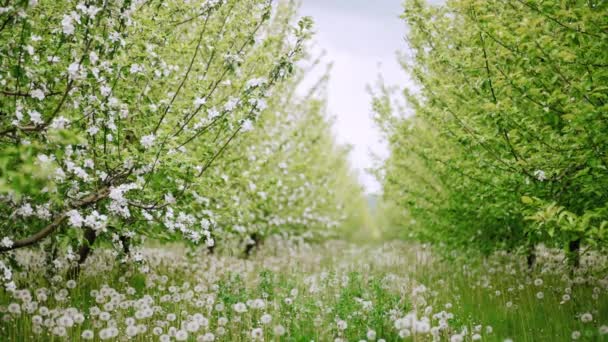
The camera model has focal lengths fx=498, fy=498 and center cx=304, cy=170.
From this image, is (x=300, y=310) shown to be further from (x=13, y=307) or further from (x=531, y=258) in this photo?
(x=531, y=258)

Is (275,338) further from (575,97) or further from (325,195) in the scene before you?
(325,195)

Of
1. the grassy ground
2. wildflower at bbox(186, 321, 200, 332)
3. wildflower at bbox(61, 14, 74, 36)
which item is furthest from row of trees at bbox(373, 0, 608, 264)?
wildflower at bbox(61, 14, 74, 36)

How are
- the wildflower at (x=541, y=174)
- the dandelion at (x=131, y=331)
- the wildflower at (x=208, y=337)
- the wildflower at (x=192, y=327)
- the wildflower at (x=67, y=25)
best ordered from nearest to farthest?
1. the wildflower at (x=67, y=25)
2. the wildflower at (x=208, y=337)
3. the wildflower at (x=192, y=327)
4. the dandelion at (x=131, y=331)
5. the wildflower at (x=541, y=174)

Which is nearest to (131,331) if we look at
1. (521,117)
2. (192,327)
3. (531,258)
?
(192,327)

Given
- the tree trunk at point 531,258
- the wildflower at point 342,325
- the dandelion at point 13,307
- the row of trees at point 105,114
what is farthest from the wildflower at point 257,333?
the tree trunk at point 531,258

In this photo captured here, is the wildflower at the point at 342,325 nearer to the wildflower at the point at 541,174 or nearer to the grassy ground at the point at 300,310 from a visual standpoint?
the grassy ground at the point at 300,310

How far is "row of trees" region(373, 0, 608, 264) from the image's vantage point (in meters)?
5.05

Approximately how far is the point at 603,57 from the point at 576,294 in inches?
158

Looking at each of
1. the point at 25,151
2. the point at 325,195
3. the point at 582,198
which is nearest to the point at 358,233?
the point at 325,195

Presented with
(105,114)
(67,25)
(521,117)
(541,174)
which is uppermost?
(67,25)

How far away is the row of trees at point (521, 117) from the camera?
16.6ft

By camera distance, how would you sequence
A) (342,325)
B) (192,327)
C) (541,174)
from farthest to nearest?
(342,325) → (541,174) → (192,327)

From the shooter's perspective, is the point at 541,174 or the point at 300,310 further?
the point at 300,310

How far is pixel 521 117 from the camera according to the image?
6.48 meters
